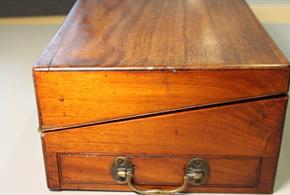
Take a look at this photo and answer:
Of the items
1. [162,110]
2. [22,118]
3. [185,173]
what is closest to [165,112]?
Result: [162,110]

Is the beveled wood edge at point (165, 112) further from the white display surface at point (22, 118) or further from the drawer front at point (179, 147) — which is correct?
the white display surface at point (22, 118)

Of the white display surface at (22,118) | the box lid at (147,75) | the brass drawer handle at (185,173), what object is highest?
the box lid at (147,75)

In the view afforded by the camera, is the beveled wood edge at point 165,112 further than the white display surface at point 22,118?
No

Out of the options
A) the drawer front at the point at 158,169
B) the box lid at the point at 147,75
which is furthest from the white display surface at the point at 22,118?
the box lid at the point at 147,75

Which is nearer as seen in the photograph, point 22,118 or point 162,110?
point 162,110

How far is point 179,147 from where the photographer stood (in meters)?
0.70

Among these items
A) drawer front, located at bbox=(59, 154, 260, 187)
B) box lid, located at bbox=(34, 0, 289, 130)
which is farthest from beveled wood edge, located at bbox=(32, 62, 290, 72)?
drawer front, located at bbox=(59, 154, 260, 187)

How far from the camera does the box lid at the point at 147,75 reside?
65 cm

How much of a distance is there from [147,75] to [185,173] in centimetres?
17

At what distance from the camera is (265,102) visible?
2.18 ft

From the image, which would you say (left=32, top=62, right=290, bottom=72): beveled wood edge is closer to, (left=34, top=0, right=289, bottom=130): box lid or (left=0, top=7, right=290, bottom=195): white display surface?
(left=34, top=0, right=289, bottom=130): box lid

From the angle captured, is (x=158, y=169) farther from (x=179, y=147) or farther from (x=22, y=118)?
(x=22, y=118)

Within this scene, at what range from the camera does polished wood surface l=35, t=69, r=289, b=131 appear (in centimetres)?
65

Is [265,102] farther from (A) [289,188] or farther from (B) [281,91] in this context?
(A) [289,188]
